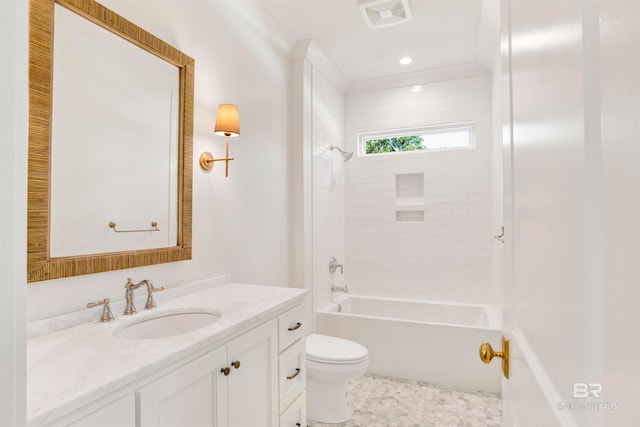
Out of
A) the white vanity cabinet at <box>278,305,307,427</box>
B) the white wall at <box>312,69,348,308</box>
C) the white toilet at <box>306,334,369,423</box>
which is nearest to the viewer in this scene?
the white vanity cabinet at <box>278,305,307,427</box>

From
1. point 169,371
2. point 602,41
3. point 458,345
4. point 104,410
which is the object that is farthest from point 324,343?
point 602,41

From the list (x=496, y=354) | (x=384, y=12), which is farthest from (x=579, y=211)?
(x=384, y=12)

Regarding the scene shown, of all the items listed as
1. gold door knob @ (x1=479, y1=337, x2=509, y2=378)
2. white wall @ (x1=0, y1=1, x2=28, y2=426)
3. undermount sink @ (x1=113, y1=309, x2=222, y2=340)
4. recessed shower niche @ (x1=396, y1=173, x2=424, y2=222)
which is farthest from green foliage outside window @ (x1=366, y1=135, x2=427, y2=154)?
white wall @ (x1=0, y1=1, x2=28, y2=426)

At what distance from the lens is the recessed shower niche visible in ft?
11.8

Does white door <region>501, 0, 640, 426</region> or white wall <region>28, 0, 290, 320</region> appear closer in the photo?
white door <region>501, 0, 640, 426</region>

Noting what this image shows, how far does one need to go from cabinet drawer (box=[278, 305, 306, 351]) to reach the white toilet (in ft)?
1.55

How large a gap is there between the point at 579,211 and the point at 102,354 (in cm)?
116

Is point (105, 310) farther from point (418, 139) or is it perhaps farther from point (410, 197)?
point (418, 139)

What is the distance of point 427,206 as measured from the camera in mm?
3529

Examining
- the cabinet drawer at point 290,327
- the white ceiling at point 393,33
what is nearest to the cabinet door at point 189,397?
the cabinet drawer at point 290,327

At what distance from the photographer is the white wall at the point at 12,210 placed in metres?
0.37

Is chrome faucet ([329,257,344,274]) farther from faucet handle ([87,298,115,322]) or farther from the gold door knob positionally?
the gold door knob

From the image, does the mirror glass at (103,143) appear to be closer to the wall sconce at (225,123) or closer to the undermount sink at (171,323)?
the wall sconce at (225,123)

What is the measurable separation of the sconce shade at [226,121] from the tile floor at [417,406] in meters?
1.84
